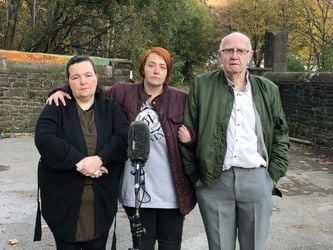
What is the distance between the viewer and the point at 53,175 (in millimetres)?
3016

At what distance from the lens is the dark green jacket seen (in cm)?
311

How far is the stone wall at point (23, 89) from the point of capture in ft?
41.4

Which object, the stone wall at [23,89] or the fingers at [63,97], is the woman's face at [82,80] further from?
the stone wall at [23,89]

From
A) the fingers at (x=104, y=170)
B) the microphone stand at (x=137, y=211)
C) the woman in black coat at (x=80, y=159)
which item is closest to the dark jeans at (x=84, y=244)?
the woman in black coat at (x=80, y=159)

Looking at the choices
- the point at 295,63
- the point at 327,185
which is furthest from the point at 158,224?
the point at 295,63

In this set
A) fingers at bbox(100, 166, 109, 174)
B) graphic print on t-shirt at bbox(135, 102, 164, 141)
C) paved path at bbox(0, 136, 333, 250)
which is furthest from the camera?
paved path at bbox(0, 136, 333, 250)

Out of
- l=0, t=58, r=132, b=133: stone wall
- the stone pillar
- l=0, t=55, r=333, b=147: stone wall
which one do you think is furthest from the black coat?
the stone pillar

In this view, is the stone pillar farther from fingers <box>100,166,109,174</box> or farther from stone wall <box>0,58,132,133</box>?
fingers <box>100,166,109,174</box>

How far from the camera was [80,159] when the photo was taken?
A: 2932 mm

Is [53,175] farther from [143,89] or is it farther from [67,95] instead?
[143,89]

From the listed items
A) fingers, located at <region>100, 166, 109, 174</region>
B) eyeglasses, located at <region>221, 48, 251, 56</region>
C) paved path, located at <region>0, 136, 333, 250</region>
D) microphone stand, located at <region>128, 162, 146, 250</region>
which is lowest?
paved path, located at <region>0, 136, 333, 250</region>

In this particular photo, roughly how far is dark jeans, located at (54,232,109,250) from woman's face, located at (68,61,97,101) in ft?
3.06

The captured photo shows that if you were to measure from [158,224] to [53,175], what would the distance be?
33.5 inches

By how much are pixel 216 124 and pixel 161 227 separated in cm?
86
